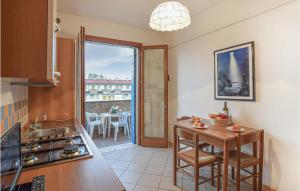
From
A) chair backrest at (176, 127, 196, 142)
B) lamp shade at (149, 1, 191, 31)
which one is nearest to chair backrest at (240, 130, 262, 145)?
chair backrest at (176, 127, 196, 142)

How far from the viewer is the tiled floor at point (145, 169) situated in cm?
221

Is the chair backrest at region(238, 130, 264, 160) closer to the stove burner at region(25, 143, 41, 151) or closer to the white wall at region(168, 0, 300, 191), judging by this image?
the white wall at region(168, 0, 300, 191)

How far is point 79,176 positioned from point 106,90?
17.7ft

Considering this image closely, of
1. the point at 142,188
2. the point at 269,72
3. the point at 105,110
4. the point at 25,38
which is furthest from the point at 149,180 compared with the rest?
the point at 105,110

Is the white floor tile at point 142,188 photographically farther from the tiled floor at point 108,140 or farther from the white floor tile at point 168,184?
the tiled floor at point 108,140

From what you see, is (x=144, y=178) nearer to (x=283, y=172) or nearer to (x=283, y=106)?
(x=283, y=172)

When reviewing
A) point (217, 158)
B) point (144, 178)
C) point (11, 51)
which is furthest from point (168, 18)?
point (144, 178)

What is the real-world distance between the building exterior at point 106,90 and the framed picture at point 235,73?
4171mm

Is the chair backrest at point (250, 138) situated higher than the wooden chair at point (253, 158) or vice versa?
the chair backrest at point (250, 138)

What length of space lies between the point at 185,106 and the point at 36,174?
2708mm

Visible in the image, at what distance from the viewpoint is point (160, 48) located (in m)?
3.66

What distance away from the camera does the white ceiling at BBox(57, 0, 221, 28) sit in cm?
261

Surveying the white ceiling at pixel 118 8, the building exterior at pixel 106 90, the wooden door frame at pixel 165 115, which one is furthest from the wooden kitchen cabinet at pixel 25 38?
the building exterior at pixel 106 90

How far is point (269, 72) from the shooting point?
199 centimetres
